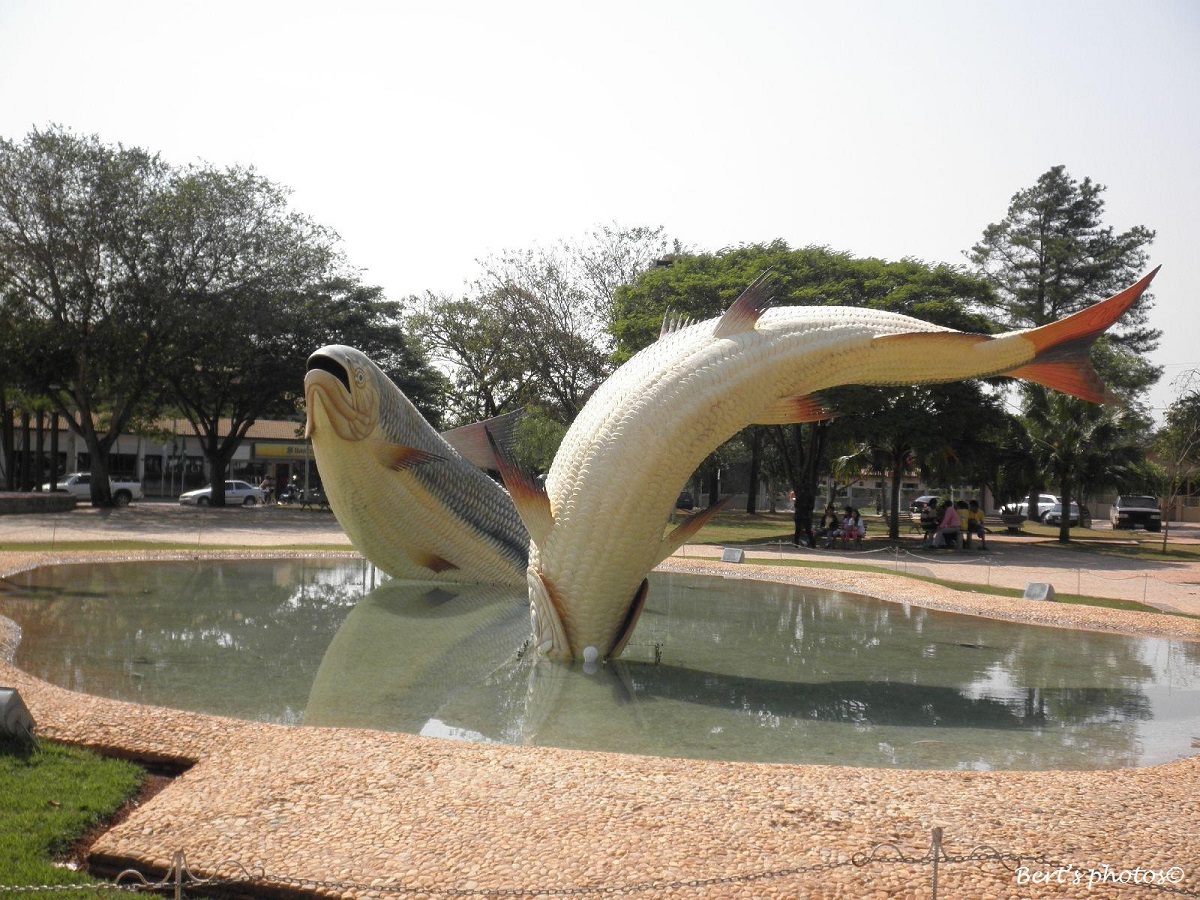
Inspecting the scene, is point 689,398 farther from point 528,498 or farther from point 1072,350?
point 1072,350

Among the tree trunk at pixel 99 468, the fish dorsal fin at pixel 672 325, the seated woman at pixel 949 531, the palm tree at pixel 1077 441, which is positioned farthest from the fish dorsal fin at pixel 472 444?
the palm tree at pixel 1077 441

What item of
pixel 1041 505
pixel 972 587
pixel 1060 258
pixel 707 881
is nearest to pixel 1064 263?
pixel 1060 258

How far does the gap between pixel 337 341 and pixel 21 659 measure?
3157 centimetres

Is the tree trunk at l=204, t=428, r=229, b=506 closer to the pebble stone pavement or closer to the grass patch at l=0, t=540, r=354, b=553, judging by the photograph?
the grass patch at l=0, t=540, r=354, b=553

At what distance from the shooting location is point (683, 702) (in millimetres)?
8227

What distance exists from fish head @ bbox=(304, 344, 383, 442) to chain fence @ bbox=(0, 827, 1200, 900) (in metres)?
8.12

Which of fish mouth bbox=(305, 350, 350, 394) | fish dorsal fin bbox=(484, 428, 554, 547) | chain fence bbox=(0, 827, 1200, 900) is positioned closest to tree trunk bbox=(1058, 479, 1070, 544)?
fish mouth bbox=(305, 350, 350, 394)

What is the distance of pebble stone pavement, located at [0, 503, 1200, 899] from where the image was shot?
4121 millimetres

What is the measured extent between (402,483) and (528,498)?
443 cm

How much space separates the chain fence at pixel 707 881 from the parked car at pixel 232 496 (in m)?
39.0

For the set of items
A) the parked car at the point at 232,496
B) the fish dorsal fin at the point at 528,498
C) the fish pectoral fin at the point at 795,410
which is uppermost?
the fish pectoral fin at the point at 795,410

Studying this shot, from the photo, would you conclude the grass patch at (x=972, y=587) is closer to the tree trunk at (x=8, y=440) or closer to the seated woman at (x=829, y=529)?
the seated woman at (x=829, y=529)

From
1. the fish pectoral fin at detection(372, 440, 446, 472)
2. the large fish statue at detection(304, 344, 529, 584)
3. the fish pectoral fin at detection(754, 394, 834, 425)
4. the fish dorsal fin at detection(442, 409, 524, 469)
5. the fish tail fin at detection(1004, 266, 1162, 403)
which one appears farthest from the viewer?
the fish dorsal fin at detection(442, 409, 524, 469)

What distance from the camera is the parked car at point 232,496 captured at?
4116 cm
